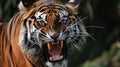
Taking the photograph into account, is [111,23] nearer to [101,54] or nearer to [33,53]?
[101,54]

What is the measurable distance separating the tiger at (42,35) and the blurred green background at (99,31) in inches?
143

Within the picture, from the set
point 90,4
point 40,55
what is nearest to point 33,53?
point 40,55

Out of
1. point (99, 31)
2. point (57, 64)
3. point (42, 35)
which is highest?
point (42, 35)

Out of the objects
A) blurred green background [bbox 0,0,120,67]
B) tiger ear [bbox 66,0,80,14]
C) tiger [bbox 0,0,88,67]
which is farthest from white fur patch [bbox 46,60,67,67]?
blurred green background [bbox 0,0,120,67]

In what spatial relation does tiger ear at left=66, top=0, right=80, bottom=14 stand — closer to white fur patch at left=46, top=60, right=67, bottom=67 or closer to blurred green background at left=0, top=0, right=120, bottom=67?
white fur patch at left=46, top=60, right=67, bottom=67

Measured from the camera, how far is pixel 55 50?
3498mm

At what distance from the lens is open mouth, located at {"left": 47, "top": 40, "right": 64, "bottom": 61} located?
11.4ft

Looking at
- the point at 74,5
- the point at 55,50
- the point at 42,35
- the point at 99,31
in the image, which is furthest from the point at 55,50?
the point at 99,31

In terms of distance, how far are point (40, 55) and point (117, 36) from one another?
4905 millimetres

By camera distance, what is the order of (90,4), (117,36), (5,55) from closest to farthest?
(5,55) < (90,4) < (117,36)

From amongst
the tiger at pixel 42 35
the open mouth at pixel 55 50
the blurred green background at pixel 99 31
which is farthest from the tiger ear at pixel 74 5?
the blurred green background at pixel 99 31

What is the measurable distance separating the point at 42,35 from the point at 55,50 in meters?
0.11

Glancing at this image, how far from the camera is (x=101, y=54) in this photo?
830 centimetres

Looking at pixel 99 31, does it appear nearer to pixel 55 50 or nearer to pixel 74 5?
pixel 74 5
